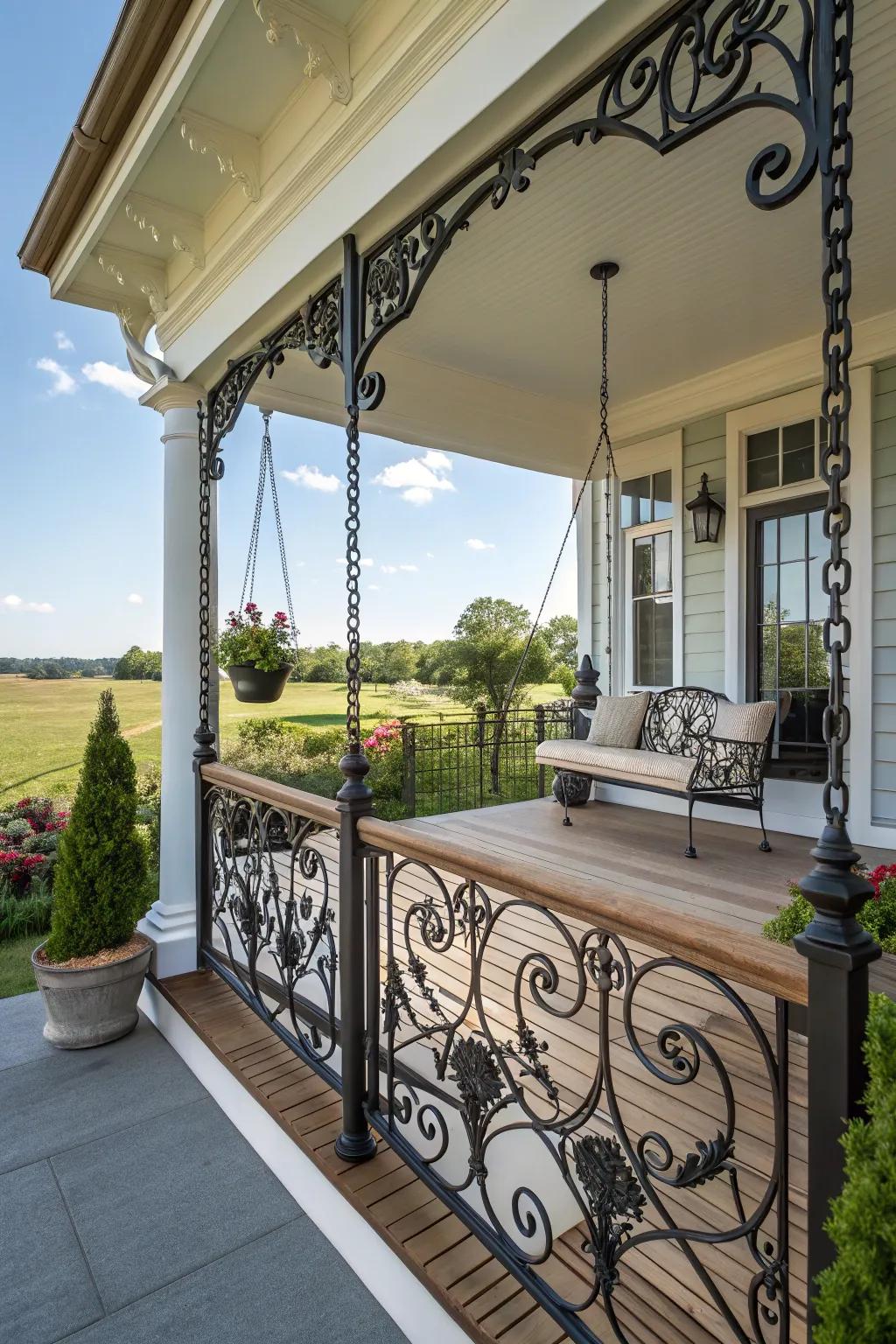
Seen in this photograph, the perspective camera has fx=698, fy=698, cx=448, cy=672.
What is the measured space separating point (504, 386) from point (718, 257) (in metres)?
1.80

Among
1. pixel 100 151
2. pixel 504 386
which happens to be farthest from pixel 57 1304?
pixel 504 386

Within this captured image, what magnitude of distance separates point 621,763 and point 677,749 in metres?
0.61

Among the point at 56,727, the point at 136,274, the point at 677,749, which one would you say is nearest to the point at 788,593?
the point at 677,749

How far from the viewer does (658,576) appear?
17.4 feet

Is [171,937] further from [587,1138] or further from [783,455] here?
[783,455]

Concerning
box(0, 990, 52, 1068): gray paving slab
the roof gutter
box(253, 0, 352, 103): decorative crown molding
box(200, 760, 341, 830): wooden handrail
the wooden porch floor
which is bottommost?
box(0, 990, 52, 1068): gray paving slab

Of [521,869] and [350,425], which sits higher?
[350,425]

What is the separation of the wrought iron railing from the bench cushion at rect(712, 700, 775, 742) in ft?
5.61

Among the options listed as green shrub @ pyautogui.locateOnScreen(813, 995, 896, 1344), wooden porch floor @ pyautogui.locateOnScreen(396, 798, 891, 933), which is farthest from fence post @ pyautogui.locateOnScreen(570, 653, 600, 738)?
green shrub @ pyautogui.locateOnScreen(813, 995, 896, 1344)

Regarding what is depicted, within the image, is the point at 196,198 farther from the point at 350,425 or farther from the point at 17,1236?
the point at 17,1236

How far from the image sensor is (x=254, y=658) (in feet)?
11.3

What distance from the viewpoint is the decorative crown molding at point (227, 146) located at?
230 centimetres

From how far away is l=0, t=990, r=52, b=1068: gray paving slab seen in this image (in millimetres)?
2799

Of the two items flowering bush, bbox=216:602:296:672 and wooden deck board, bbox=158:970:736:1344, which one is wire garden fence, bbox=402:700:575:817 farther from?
wooden deck board, bbox=158:970:736:1344
